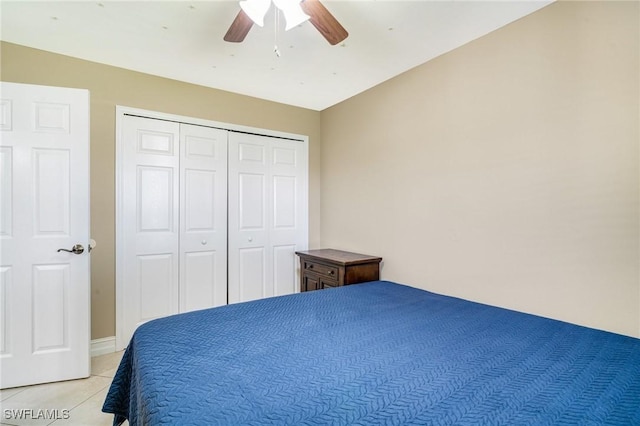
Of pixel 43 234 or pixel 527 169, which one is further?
pixel 43 234

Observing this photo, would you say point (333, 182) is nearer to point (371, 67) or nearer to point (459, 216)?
point (371, 67)

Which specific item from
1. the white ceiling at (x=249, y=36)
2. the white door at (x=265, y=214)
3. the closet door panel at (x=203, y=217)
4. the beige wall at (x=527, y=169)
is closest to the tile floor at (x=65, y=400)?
the closet door panel at (x=203, y=217)

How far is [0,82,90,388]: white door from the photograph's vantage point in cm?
215

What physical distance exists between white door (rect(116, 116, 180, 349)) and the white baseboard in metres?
0.05

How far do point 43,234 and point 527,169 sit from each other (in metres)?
3.29

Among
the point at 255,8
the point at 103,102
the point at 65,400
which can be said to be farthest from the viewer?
the point at 103,102

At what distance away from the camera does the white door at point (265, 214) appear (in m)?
3.35

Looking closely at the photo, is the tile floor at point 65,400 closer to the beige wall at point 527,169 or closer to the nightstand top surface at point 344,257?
the nightstand top surface at point 344,257

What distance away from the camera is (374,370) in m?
1.15

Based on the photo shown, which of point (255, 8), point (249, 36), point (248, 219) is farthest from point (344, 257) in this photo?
point (255, 8)

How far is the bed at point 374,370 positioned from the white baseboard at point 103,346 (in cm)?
149

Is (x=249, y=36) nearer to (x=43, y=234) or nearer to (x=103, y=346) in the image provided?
(x=43, y=234)

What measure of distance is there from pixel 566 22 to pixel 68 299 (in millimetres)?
3693

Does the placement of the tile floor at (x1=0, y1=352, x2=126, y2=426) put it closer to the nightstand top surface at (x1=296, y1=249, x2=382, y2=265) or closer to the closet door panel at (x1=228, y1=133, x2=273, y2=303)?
the closet door panel at (x1=228, y1=133, x2=273, y2=303)
